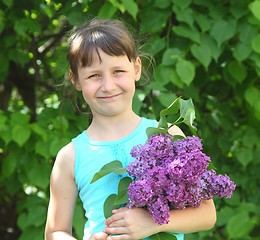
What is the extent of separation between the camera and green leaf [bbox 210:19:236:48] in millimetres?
2234

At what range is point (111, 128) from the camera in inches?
52.8

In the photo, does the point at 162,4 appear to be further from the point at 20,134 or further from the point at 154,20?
the point at 20,134

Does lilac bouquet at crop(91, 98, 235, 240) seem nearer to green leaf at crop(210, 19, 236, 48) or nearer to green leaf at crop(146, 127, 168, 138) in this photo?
green leaf at crop(146, 127, 168, 138)

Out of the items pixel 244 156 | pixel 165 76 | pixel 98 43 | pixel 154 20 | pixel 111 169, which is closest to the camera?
pixel 111 169

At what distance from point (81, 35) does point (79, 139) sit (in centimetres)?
31

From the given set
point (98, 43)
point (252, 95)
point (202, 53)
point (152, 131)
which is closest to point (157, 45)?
point (202, 53)

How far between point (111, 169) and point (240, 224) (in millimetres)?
1574

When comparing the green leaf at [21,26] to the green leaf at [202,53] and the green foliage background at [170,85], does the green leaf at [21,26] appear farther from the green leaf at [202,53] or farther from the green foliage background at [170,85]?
the green leaf at [202,53]

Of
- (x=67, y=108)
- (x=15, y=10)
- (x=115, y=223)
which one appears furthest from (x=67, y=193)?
(x=15, y=10)

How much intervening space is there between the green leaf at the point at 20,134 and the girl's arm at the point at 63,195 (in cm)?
80

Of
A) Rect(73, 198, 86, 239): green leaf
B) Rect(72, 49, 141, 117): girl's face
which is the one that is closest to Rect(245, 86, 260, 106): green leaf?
Rect(73, 198, 86, 239): green leaf

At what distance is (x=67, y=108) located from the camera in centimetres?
230

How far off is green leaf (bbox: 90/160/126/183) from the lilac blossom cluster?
2.3 inches

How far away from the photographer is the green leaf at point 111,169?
1161 mm
